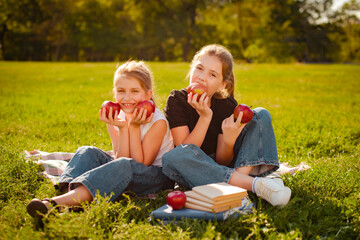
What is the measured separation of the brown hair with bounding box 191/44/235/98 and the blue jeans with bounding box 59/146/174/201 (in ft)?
3.69

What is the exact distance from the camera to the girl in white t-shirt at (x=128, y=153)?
3186 mm

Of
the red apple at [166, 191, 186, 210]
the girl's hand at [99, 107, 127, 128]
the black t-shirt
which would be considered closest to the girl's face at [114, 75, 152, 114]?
the girl's hand at [99, 107, 127, 128]

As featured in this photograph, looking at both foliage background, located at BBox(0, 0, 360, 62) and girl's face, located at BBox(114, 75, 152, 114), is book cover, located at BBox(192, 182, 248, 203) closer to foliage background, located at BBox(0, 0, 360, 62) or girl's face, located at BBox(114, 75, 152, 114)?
girl's face, located at BBox(114, 75, 152, 114)

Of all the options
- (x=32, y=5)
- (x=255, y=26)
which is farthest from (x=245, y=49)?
(x=32, y=5)

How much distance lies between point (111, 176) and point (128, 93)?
0.88m

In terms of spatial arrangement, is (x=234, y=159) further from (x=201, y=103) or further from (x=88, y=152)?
(x=88, y=152)

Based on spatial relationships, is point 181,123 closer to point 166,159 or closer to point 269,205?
point 166,159

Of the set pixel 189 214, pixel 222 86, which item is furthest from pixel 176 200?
pixel 222 86

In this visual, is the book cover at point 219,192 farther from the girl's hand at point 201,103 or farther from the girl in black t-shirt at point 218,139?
the girl's hand at point 201,103

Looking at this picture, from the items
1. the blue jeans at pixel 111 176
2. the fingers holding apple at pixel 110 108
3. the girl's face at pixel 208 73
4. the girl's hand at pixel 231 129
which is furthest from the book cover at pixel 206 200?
the girl's face at pixel 208 73

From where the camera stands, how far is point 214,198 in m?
2.75

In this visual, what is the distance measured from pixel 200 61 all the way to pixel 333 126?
3630mm

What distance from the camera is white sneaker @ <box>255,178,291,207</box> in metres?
3.05

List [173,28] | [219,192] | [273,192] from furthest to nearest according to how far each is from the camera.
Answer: [173,28]
[273,192]
[219,192]
